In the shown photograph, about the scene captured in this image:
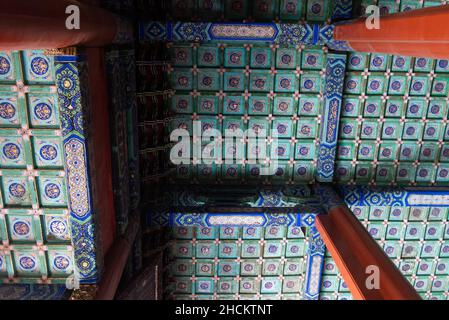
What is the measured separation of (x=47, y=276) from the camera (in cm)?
496

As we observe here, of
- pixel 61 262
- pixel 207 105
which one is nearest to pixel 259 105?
pixel 207 105

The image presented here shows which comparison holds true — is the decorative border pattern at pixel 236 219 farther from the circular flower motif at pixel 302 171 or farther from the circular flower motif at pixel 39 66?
the circular flower motif at pixel 39 66

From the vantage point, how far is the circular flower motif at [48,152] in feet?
14.3

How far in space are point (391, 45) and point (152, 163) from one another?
13.4 feet

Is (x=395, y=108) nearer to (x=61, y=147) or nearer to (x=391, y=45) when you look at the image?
(x=391, y=45)

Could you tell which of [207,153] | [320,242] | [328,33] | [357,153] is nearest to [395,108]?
[357,153]

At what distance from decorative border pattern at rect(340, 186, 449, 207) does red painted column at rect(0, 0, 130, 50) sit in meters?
4.89

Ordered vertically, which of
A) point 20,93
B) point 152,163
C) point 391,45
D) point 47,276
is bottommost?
point 47,276

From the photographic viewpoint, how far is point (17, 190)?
4.59m

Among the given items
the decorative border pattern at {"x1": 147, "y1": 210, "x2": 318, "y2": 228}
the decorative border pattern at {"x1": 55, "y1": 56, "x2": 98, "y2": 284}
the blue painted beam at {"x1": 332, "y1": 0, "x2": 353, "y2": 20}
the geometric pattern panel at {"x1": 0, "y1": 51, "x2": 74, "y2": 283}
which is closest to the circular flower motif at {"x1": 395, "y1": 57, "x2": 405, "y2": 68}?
the blue painted beam at {"x1": 332, "y1": 0, "x2": 353, "y2": 20}

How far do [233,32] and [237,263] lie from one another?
4212 mm

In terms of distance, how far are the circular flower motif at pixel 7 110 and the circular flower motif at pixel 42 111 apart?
0.72 feet

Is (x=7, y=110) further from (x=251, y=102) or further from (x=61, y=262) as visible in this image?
(x=251, y=102)

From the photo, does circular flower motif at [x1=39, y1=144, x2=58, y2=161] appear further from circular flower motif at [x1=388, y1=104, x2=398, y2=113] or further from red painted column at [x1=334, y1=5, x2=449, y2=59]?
circular flower motif at [x1=388, y1=104, x2=398, y2=113]
